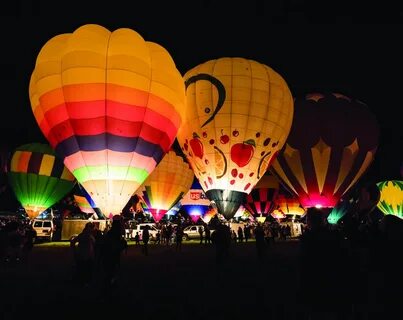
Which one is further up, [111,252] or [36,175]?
[36,175]

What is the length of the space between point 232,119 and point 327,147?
7585 mm

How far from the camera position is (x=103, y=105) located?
12.5 metres

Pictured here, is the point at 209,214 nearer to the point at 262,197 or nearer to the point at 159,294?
the point at 262,197

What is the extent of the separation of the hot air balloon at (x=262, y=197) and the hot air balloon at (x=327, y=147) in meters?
9.17

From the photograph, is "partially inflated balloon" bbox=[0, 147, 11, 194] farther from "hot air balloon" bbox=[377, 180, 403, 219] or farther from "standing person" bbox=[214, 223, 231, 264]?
"hot air balloon" bbox=[377, 180, 403, 219]

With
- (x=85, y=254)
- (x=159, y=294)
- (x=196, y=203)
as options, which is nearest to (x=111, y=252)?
(x=85, y=254)

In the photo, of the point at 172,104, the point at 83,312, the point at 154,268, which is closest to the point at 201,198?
the point at 172,104

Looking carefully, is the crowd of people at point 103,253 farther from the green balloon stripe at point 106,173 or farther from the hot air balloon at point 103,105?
the hot air balloon at point 103,105

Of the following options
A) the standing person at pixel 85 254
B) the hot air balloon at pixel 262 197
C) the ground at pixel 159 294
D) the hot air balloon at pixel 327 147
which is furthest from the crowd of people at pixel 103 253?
the hot air balloon at pixel 262 197

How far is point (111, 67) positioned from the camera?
12617mm

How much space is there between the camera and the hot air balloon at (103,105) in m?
12.5

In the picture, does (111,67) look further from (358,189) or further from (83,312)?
(358,189)

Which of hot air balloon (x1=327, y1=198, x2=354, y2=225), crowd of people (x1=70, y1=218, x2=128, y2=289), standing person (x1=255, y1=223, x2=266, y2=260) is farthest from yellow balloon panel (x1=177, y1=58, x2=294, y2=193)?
hot air balloon (x1=327, y1=198, x2=354, y2=225)

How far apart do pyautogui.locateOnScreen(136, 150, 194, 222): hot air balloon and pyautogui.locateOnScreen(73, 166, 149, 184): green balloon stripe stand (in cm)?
1335
